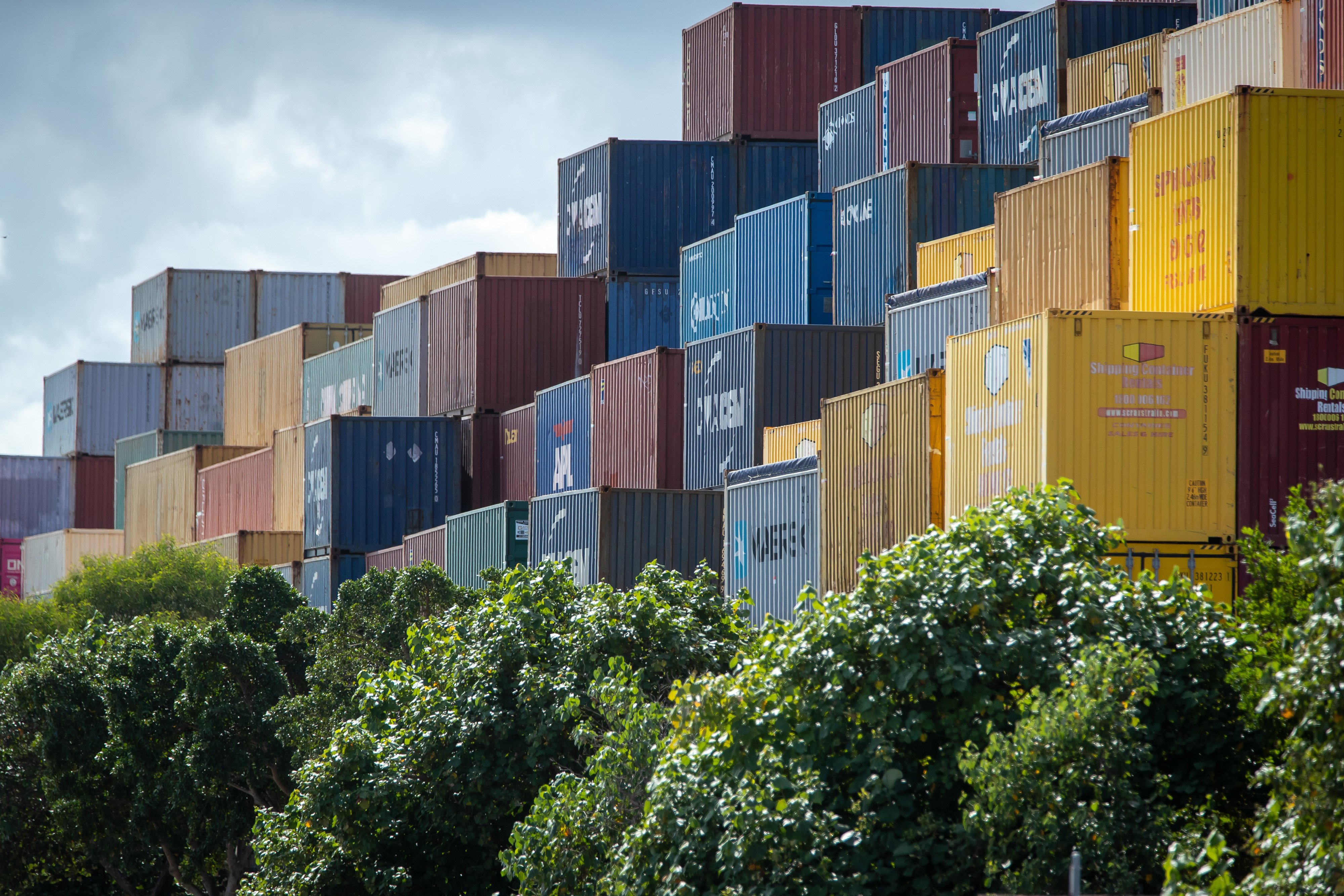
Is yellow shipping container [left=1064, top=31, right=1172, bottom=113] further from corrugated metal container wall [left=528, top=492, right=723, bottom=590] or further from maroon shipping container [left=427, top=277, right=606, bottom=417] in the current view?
maroon shipping container [left=427, top=277, right=606, bottom=417]

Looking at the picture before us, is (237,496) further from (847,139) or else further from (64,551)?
(847,139)

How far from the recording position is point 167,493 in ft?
193

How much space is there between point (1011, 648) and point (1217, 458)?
7.06 m

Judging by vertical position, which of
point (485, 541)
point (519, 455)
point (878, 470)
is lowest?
point (485, 541)

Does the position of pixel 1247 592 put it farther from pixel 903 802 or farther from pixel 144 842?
pixel 144 842

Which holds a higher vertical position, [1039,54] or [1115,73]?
[1039,54]

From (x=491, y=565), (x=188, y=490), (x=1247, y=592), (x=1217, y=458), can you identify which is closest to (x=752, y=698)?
(x=1247, y=592)

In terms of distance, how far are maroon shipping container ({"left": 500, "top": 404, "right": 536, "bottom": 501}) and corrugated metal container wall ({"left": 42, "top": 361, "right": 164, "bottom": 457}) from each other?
114 feet

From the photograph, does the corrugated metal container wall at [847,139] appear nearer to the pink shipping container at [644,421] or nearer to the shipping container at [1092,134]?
the pink shipping container at [644,421]

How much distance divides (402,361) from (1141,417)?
32084mm

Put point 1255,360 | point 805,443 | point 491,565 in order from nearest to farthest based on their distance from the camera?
point 1255,360 → point 805,443 → point 491,565

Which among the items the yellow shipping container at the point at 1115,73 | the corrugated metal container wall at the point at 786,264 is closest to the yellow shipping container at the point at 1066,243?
the yellow shipping container at the point at 1115,73

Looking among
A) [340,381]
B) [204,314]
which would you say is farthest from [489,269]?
[204,314]

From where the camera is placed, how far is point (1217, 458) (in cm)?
1989
